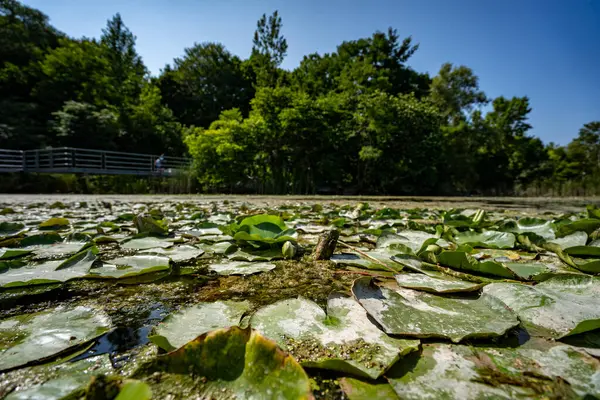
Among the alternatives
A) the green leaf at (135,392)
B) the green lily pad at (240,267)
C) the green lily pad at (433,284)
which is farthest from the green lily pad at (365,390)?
the green lily pad at (240,267)

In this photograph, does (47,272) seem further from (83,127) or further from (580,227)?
(83,127)

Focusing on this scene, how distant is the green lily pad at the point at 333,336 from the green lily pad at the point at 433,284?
150 millimetres

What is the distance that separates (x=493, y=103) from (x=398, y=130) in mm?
16886

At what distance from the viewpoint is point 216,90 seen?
21422 mm

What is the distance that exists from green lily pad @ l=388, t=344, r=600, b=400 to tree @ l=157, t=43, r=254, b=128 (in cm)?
2197

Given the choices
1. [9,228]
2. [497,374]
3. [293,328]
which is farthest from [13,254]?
[497,374]

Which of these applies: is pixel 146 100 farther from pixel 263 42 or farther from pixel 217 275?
pixel 217 275

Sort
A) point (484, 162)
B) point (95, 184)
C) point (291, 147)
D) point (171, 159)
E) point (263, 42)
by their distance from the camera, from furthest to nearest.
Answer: point (484, 162) → point (171, 159) → point (263, 42) → point (291, 147) → point (95, 184)

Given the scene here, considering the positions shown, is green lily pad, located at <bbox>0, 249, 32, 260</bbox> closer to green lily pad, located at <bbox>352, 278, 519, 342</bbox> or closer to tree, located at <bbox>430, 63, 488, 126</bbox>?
green lily pad, located at <bbox>352, 278, 519, 342</bbox>

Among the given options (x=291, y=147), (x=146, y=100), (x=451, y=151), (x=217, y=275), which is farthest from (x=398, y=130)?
(x=146, y=100)

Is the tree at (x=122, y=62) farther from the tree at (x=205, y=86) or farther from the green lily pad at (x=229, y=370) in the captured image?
the green lily pad at (x=229, y=370)

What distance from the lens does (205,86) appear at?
862 inches

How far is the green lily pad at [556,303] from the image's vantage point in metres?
0.41

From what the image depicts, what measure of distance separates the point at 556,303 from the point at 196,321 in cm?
56
